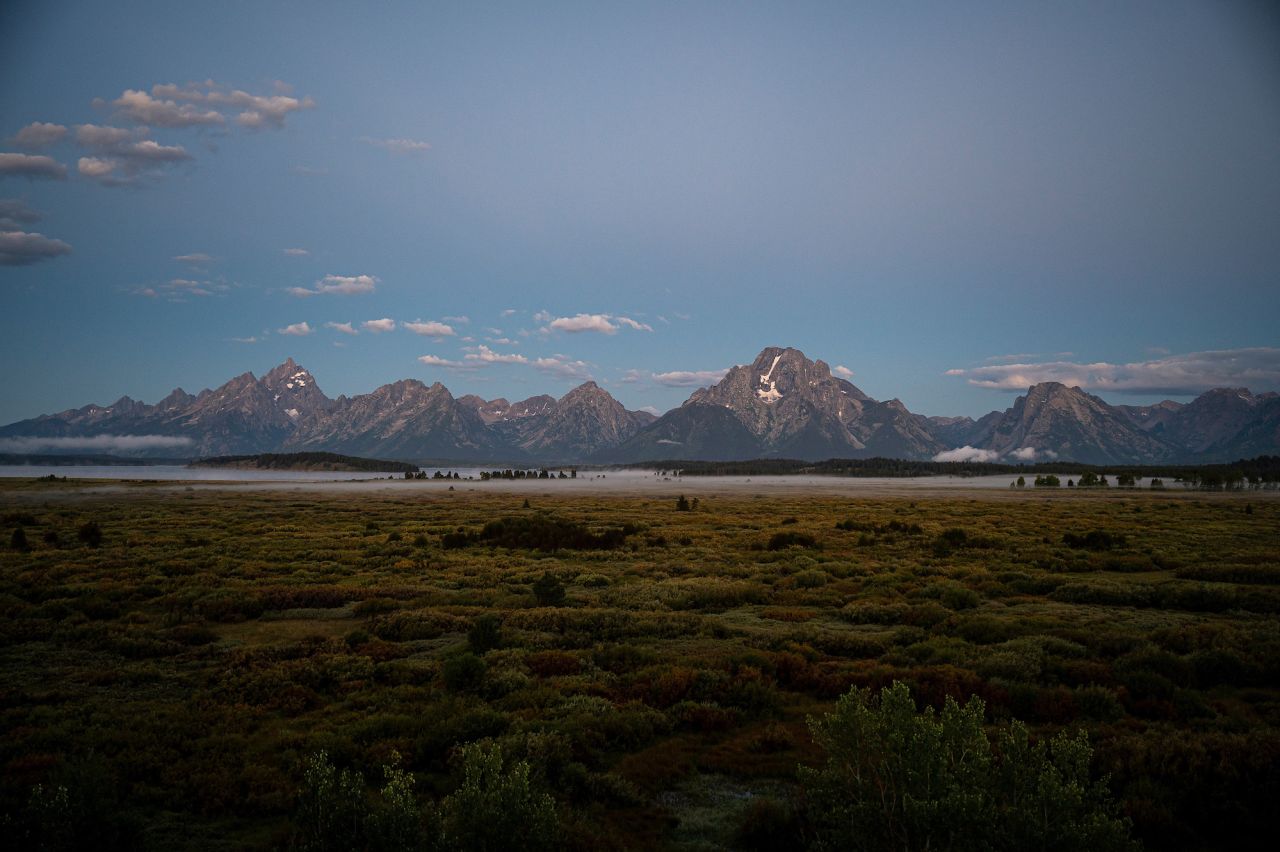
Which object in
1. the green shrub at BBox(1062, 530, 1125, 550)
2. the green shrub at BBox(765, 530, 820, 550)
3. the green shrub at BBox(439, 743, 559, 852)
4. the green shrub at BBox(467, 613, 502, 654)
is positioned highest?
the green shrub at BBox(439, 743, 559, 852)

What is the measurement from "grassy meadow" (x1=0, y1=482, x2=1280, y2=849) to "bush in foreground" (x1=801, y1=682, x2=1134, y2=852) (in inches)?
92.6

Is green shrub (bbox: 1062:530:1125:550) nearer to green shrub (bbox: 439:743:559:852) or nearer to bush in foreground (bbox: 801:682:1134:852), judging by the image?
bush in foreground (bbox: 801:682:1134:852)

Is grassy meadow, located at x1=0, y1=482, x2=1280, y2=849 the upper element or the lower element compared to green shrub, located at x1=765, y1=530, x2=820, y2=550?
upper

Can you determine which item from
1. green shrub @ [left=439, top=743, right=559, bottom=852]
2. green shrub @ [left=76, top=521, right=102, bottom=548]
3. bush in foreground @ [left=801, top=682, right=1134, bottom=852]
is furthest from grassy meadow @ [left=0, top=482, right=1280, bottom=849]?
green shrub @ [left=76, top=521, right=102, bottom=548]

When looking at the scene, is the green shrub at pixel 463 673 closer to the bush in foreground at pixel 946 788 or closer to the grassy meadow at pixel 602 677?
the grassy meadow at pixel 602 677

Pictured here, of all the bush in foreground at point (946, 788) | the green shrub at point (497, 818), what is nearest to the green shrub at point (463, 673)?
the green shrub at point (497, 818)

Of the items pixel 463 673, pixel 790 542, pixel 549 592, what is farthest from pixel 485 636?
pixel 790 542

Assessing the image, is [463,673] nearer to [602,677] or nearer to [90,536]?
[602,677]

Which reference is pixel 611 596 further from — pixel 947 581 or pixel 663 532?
pixel 663 532

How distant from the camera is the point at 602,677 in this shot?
14969mm

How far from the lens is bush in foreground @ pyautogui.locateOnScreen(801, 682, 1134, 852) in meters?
5.69

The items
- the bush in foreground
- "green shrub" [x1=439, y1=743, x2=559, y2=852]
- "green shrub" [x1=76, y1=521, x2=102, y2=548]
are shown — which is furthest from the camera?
"green shrub" [x1=76, y1=521, x2=102, y2=548]

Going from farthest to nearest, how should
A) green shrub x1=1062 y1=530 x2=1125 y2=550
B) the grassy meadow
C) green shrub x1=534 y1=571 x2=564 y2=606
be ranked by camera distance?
→ 1. green shrub x1=1062 y1=530 x2=1125 y2=550
2. green shrub x1=534 y1=571 x2=564 y2=606
3. the grassy meadow

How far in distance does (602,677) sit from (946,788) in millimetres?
9899
